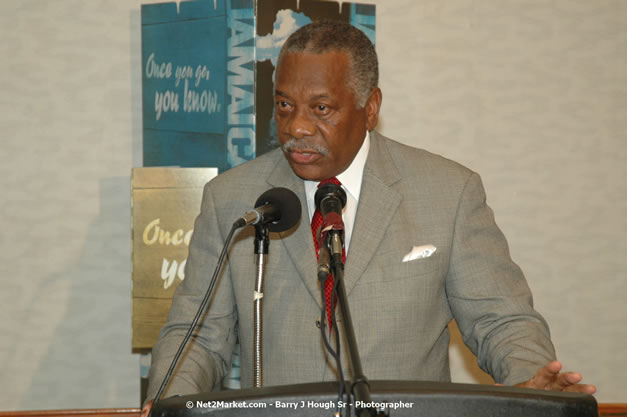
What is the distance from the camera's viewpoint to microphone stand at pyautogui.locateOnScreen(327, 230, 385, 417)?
1.03 m

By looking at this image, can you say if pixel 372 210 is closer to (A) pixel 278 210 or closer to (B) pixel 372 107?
(B) pixel 372 107

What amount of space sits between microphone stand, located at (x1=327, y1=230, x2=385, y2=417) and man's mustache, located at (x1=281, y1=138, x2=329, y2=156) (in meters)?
0.73

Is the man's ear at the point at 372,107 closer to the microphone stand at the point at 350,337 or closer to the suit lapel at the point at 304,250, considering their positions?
the suit lapel at the point at 304,250

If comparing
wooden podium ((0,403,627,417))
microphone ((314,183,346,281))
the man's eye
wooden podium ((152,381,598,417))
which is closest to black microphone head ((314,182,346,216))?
microphone ((314,183,346,281))

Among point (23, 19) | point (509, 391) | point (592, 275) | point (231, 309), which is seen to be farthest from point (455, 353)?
point (23, 19)

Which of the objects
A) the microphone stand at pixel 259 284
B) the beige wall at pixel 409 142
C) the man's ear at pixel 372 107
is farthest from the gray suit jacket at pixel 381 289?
the beige wall at pixel 409 142

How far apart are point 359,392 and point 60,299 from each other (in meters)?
2.66

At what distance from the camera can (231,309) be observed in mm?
2279

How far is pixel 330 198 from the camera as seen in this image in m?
1.55

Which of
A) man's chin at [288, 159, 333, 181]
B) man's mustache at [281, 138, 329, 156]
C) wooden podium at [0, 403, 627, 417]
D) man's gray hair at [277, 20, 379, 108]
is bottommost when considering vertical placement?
wooden podium at [0, 403, 627, 417]

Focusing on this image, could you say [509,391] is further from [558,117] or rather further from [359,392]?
[558,117]

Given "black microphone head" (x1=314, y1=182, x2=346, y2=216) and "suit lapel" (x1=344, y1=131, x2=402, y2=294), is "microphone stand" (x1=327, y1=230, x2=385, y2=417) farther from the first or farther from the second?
"suit lapel" (x1=344, y1=131, x2=402, y2=294)

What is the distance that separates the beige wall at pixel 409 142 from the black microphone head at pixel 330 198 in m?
1.93

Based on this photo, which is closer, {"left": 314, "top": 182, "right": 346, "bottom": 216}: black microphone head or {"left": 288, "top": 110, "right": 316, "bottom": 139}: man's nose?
{"left": 314, "top": 182, "right": 346, "bottom": 216}: black microphone head
